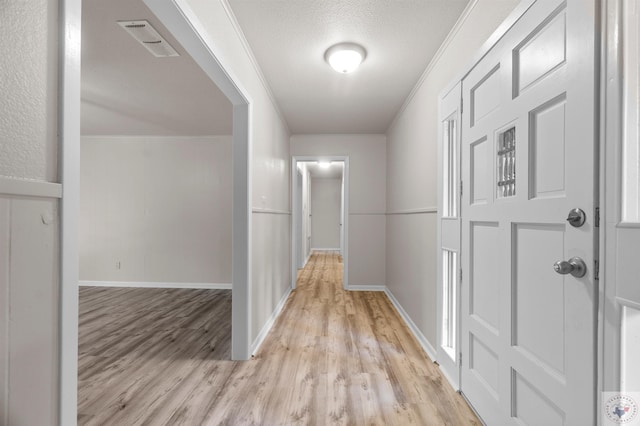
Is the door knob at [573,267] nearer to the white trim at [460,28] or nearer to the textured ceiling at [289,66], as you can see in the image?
the white trim at [460,28]

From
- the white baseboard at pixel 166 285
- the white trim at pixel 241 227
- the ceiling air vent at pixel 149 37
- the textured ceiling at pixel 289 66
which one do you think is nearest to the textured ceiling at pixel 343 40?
the textured ceiling at pixel 289 66

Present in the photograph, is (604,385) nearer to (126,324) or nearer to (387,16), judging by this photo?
(387,16)

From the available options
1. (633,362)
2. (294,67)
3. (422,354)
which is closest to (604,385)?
(633,362)

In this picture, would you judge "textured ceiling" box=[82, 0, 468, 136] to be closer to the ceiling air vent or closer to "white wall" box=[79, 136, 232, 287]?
the ceiling air vent

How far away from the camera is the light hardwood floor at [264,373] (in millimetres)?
1603

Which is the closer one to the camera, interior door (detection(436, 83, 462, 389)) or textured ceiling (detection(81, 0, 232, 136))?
textured ceiling (detection(81, 0, 232, 136))

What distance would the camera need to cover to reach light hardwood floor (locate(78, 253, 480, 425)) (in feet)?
5.26

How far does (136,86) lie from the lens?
2.91 meters

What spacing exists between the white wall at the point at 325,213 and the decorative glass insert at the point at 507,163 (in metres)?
8.06

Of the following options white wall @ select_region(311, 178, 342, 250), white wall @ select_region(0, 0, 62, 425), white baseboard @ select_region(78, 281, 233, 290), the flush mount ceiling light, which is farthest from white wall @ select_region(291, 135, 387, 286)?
white wall @ select_region(311, 178, 342, 250)

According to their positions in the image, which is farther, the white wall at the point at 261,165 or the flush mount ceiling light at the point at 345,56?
the flush mount ceiling light at the point at 345,56

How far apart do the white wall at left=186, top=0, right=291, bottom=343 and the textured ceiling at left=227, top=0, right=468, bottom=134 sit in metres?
0.14

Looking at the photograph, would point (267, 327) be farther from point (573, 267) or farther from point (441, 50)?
point (441, 50)

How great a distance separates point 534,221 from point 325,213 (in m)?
8.37
